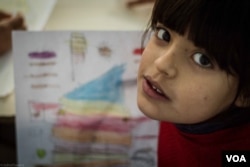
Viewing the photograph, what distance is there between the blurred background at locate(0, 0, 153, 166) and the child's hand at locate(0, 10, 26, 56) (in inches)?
0.6

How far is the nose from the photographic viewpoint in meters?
0.41

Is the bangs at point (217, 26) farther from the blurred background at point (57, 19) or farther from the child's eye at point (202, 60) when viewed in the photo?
the blurred background at point (57, 19)

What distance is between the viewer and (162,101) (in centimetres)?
44

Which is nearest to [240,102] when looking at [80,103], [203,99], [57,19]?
[203,99]

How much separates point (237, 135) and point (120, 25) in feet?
1.15

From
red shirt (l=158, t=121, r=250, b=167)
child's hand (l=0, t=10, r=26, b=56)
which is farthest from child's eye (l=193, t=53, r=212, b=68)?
child's hand (l=0, t=10, r=26, b=56)

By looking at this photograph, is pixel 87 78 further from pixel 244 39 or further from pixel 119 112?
pixel 244 39

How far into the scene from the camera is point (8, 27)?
2.22ft

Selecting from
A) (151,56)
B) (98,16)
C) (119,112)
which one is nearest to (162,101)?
(151,56)

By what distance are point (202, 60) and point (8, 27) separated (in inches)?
16.9

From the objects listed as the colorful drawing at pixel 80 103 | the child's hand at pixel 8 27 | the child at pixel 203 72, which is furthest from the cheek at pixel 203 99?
Result: the child's hand at pixel 8 27

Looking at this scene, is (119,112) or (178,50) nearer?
(178,50)

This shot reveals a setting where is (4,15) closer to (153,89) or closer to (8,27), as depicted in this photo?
(8,27)

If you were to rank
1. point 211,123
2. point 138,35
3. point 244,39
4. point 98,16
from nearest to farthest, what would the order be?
point 244,39, point 211,123, point 138,35, point 98,16
